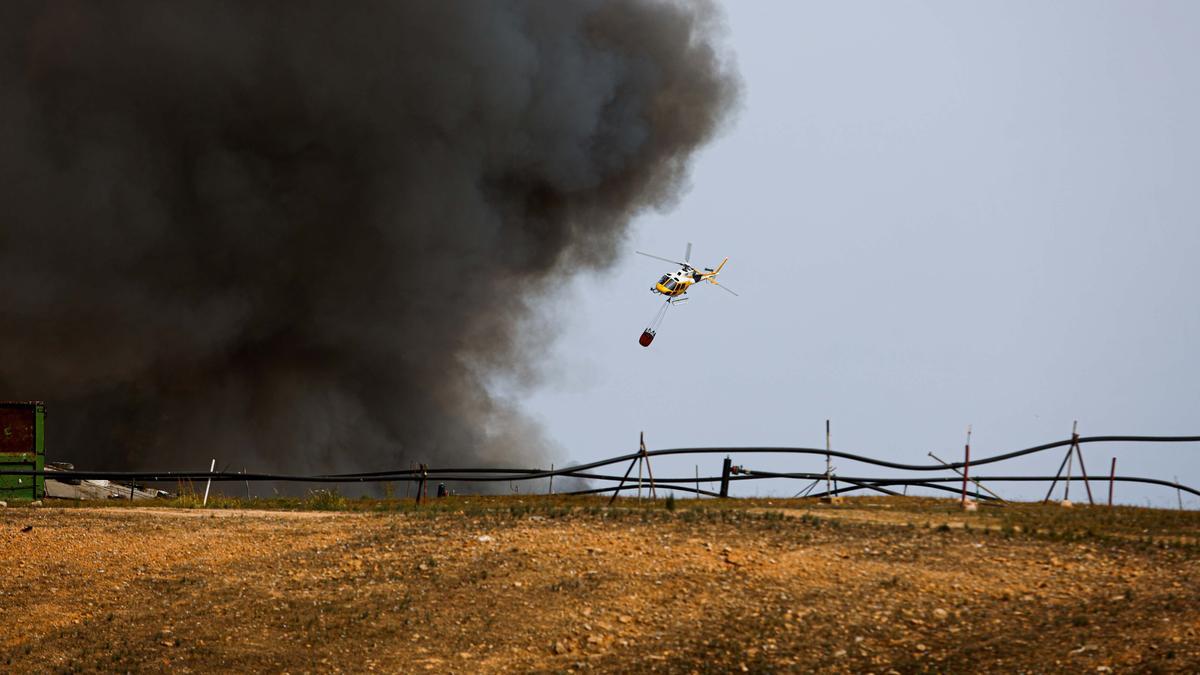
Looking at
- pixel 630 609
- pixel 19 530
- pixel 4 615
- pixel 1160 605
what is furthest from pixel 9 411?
pixel 1160 605

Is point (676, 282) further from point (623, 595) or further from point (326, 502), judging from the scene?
point (623, 595)

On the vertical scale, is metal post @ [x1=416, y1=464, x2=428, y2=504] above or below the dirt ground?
above

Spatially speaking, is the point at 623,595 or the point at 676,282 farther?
the point at 676,282

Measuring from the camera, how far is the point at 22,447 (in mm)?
29250

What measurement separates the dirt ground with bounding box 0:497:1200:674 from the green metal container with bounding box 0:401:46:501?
8.30m

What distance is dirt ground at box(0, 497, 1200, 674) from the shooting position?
14.4 m

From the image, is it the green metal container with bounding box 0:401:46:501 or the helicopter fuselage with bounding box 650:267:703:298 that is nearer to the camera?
the green metal container with bounding box 0:401:46:501

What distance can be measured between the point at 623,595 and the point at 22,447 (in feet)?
59.8

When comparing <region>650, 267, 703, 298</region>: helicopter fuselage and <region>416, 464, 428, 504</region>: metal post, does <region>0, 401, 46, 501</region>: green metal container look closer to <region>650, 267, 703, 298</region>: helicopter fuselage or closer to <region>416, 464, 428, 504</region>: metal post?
<region>416, 464, 428, 504</region>: metal post

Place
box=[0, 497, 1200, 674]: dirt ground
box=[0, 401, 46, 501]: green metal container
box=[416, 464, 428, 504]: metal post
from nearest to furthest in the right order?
box=[0, 497, 1200, 674]: dirt ground < box=[416, 464, 428, 504]: metal post < box=[0, 401, 46, 501]: green metal container

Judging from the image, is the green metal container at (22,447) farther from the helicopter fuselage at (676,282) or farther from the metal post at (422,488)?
the helicopter fuselage at (676,282)

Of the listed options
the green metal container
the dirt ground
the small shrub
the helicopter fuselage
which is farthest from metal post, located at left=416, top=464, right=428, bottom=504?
the helicopter fuselage

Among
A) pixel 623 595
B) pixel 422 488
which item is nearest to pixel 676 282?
pixel 422 488

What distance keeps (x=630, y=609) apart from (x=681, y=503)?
21.8 ft
